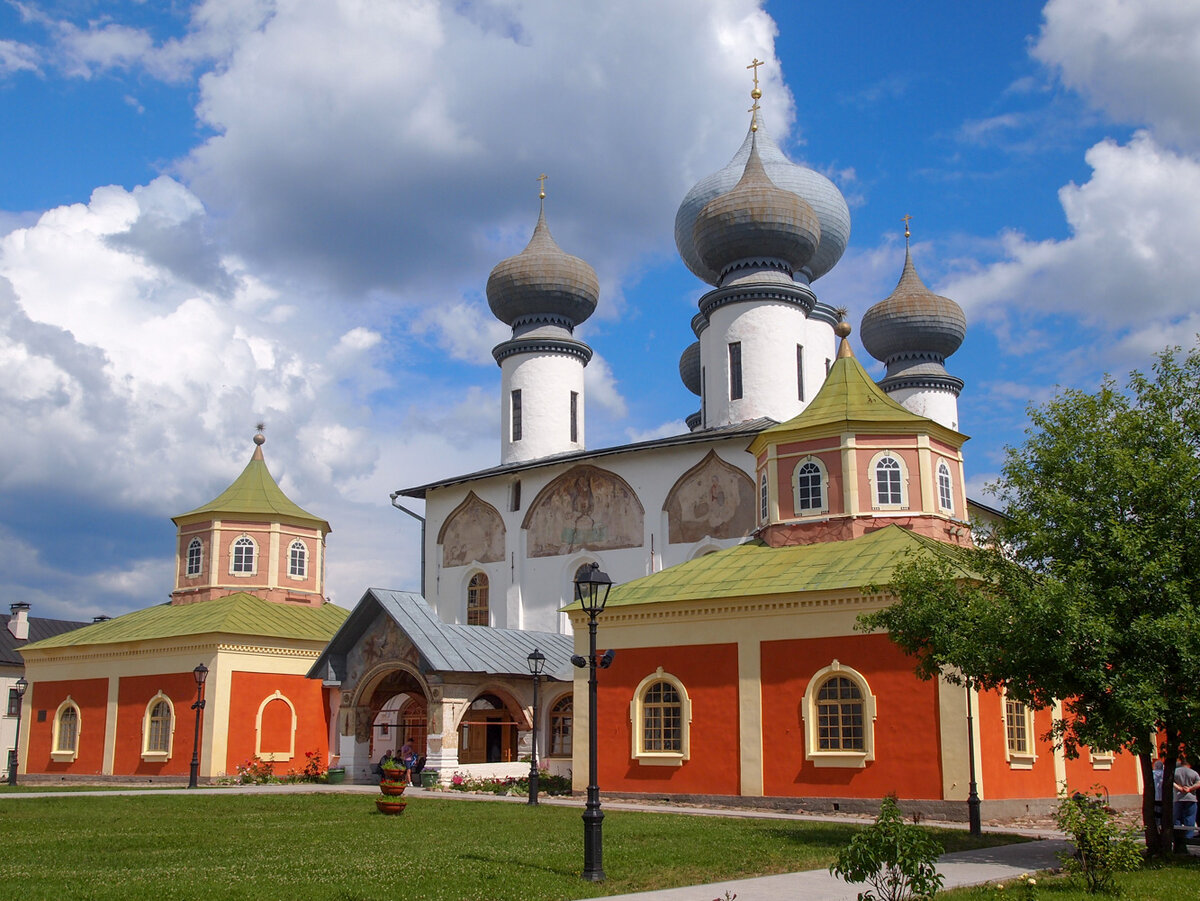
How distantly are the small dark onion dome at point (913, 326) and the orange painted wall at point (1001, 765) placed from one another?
19740mm

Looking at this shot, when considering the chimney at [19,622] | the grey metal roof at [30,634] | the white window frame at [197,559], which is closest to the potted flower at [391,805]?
the white window frame at [197,559]

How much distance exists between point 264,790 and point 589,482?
1052cm

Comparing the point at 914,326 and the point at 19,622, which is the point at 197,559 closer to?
the point at 19,622

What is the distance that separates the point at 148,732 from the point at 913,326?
24528 mm

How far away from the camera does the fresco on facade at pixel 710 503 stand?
86.9 ft

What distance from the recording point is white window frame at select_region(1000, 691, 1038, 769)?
1816 centimetres

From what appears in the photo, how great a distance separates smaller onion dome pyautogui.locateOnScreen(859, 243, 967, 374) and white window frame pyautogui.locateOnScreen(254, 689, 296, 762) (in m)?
20.7

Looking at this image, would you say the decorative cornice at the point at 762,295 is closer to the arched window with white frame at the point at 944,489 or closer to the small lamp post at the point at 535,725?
the arched window with white frame at the point at 944,489

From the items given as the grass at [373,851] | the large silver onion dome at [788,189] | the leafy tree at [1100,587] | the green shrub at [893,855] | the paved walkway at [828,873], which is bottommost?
the paved walkway at [828,873]

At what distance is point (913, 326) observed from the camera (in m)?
36.8

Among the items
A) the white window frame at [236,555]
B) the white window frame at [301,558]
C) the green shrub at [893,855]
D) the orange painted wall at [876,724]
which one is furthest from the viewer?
the white window frame at [301,558]

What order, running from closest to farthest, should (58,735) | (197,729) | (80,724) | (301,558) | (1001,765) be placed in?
(1001,765) < (197,729) < (80,724) < (58,735) < (301,558)

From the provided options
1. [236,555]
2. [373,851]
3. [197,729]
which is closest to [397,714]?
[197,729]

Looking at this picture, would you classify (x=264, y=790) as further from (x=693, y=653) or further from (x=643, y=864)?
(x=643, y=864)
